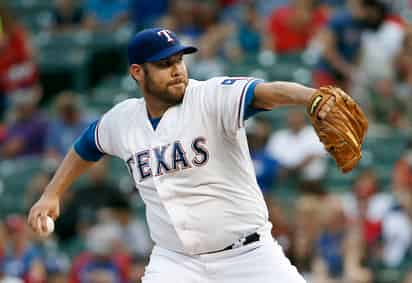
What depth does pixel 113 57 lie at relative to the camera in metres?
14.1

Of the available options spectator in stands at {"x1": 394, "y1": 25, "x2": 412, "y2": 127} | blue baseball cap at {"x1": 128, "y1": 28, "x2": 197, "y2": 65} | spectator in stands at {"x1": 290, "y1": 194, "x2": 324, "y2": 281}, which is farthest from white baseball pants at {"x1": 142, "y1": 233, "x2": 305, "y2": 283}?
spectator in stands at {"x1": 394, "y1": 25, "x2": 412, "y2": 127}

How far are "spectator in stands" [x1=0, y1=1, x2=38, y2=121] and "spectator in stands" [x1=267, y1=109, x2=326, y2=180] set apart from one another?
363 cm

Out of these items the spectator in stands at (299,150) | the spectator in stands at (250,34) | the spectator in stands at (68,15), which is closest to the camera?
the spectator in stands at (299,150)

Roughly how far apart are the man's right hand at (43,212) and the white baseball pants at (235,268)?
2.14 ft

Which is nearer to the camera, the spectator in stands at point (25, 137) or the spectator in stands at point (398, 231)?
the spectator in stands at point (398, 231)

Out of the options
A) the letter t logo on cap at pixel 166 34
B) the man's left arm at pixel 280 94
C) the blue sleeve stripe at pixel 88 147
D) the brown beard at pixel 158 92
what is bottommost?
the blue sleeve stripe at pixel 88 147

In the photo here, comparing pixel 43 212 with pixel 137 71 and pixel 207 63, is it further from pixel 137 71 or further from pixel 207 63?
pixel 207 63

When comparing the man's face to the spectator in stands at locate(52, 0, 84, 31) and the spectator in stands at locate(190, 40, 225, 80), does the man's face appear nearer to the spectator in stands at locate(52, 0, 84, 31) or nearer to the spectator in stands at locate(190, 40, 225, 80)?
the spectator in stands at locate(190, 40, 225, 80)

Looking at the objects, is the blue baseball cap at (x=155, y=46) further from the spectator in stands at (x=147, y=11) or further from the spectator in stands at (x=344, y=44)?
the spectator in stands at (x=147, y=11)

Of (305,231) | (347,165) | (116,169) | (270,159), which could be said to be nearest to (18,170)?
(116,169)

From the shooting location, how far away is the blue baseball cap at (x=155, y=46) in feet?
20.5

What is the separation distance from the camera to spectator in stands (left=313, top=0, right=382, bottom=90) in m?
11.9

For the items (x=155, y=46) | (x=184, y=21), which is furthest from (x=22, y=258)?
(x=155, y=46)

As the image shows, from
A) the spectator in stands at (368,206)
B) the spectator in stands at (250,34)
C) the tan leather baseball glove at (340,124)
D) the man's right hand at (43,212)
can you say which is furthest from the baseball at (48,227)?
the spectator in stands at (250,34)
